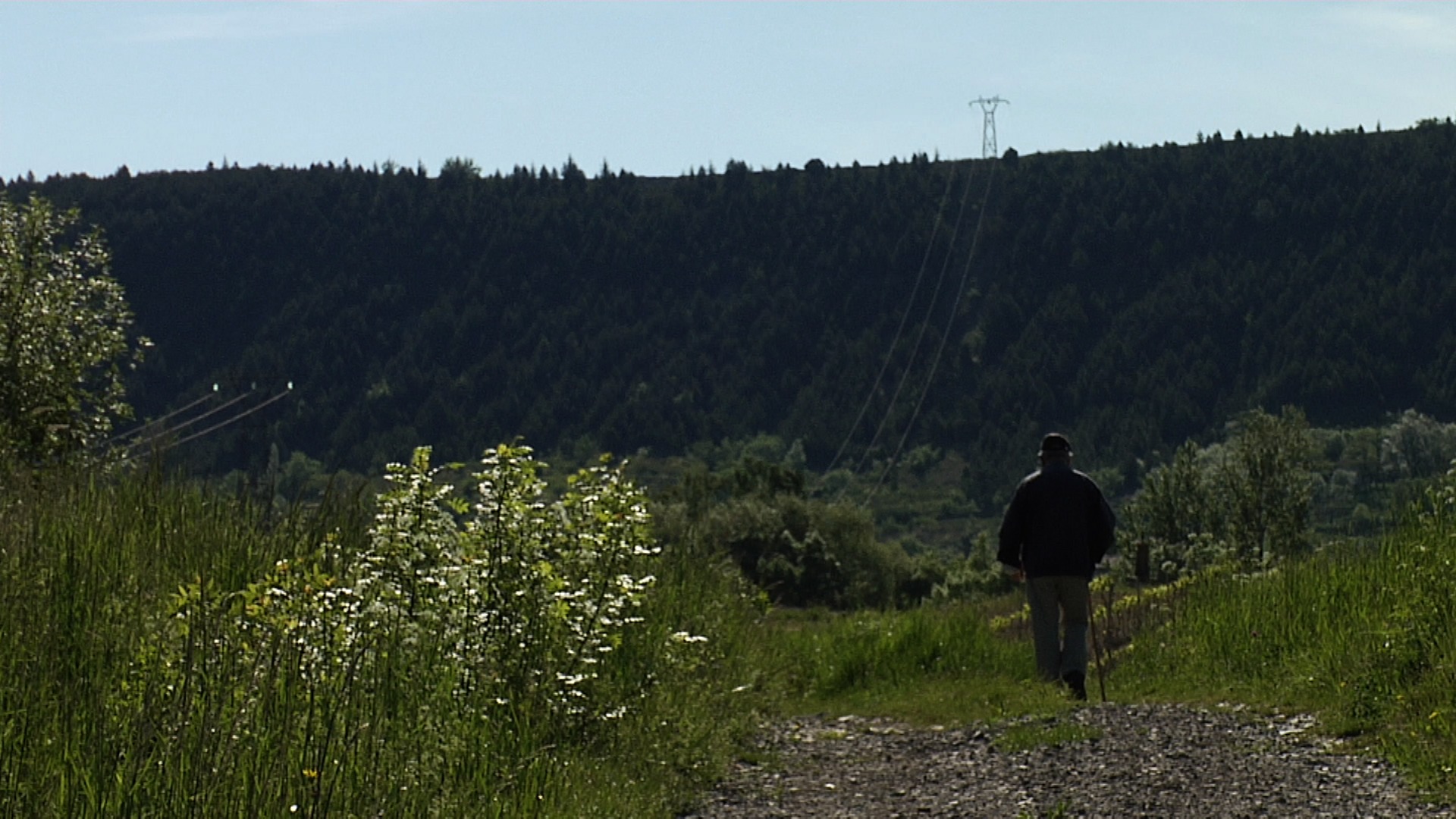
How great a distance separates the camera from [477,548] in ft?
29.3

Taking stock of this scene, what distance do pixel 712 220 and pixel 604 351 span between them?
17.2m

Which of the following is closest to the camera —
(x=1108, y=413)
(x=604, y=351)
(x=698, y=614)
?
(x=698, y=614)

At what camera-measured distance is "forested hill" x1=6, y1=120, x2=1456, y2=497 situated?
101688 mm

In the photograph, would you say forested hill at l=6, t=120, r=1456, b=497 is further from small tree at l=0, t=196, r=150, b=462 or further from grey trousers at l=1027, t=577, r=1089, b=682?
grey trousers at l=1027, t=577, r=1089, b=682

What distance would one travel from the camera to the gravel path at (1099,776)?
7.56 m

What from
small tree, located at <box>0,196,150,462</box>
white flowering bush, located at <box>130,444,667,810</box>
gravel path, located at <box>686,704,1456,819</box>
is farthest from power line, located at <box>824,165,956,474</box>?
white flowering bush, located at <box>130,444,667,810</box>

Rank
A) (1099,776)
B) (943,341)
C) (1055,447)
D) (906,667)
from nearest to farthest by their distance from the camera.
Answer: (1099,776)
(1055,447)
(906,667)
(943,341)

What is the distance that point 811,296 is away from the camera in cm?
12050

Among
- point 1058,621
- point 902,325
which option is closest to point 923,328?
point 902,325

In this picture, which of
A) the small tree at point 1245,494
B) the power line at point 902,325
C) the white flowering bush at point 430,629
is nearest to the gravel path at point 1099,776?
the white flowering bush at point 430,629

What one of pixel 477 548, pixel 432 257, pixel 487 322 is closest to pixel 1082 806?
pixel 477 548

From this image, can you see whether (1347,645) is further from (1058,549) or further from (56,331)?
(56,331)

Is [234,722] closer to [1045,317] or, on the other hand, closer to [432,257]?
[1045,317]

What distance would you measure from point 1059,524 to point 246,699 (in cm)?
797
